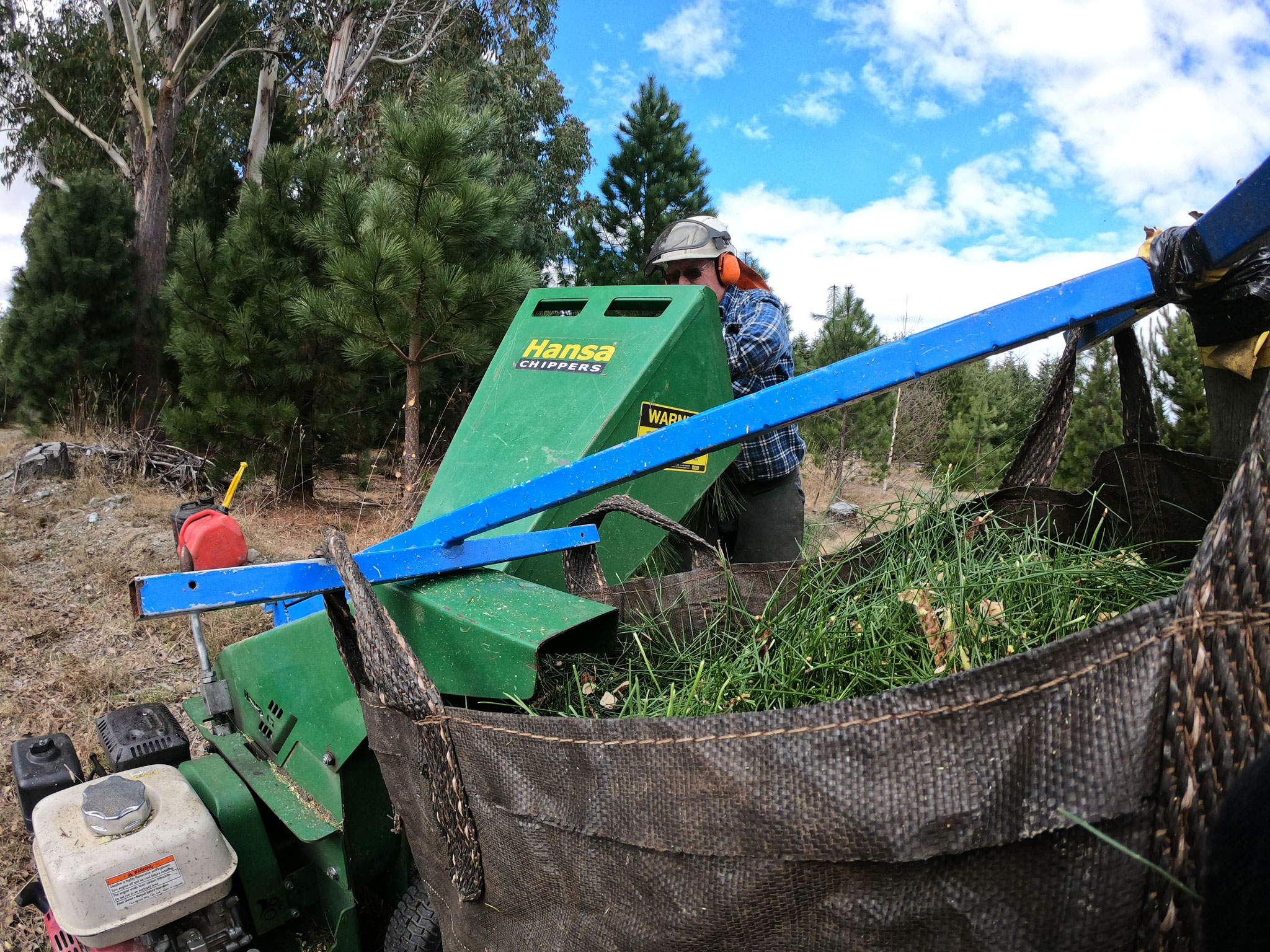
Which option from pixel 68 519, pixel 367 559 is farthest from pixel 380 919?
pixel 68 519

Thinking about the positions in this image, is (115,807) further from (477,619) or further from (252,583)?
(477,619)

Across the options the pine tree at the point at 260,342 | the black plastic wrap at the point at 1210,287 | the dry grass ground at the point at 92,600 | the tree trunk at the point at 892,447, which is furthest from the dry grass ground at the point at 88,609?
the black plastic wrap at the point at 1210,287

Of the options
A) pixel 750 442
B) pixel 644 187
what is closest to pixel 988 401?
pixel 644 187

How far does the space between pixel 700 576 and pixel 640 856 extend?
28.5 inches

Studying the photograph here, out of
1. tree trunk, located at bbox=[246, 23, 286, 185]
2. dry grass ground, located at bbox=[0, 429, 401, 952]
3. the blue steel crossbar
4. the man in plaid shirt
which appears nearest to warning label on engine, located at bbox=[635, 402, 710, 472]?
the man in plaid shirt

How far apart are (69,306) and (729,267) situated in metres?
10.1

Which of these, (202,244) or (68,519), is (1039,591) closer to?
(68,519)

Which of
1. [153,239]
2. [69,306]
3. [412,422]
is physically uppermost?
[153,239]

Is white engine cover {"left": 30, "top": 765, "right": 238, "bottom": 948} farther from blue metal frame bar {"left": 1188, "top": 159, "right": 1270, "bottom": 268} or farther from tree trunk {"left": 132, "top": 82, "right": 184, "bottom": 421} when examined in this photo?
tree trunk {"left": 132, "top": 82, "right": 184, "bottom": 421}

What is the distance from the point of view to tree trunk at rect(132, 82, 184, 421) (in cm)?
1105

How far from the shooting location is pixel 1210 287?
112 centimetres

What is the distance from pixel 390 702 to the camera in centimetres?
102

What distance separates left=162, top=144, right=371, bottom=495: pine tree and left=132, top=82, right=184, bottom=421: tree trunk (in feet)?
8.47

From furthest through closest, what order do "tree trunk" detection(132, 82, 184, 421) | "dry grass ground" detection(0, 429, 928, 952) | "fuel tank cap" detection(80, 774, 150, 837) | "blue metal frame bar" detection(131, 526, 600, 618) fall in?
1. "tree trunk" detection(132, 82, 184, 421)
2. "dry grass ground" detection(0, 429, 928, 952)
3. "fuel tank cap" detection(80, 774, 150, 837)
4. "blue metal frame bar" detection(131, 526, 600, 618)
